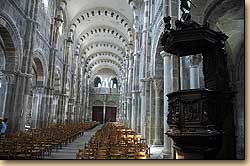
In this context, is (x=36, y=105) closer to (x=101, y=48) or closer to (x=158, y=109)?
(x=158, y=109)

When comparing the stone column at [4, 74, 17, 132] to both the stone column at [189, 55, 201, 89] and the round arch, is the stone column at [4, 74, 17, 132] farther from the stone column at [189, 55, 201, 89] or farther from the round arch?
the stone column at [189, 55, 201, 89]

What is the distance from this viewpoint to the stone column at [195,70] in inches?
300

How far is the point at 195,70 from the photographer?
7637 millimetres

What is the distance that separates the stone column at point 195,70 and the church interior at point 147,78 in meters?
0.03

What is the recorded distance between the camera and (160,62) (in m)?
13.6

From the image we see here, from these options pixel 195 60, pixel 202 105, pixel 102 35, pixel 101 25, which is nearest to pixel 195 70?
pixel 195 60

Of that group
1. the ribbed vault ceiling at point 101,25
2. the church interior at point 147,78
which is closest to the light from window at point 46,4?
the church interior at point 147,78

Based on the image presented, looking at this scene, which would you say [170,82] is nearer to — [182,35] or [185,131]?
[182,35]

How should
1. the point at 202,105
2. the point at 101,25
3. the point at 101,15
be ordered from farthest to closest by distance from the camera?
the point at 101,25 → the point at 101,15 → the point at 202,105

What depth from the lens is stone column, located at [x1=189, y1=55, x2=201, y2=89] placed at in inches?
300

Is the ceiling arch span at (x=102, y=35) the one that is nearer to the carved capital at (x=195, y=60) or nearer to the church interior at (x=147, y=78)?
the church interior at (x=147, y=78)

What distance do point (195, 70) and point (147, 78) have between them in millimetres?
7386

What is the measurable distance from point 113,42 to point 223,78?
36.5m

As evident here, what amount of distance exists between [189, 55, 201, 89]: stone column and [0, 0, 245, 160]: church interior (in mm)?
33
